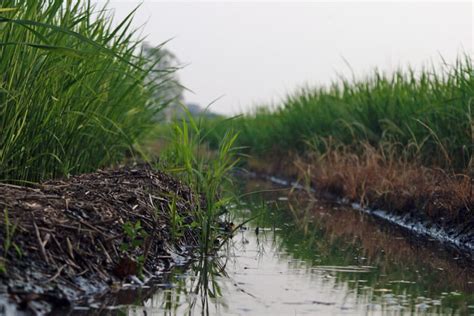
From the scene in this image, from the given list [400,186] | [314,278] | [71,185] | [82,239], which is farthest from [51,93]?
[400,186]

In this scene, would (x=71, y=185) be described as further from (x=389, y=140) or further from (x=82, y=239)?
(x=389, y=140)

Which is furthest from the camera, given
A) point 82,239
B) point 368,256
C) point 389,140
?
point 389,140

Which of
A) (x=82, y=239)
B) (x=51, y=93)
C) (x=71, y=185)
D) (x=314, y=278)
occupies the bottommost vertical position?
(x=314, y=278)

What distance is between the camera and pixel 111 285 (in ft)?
12.5

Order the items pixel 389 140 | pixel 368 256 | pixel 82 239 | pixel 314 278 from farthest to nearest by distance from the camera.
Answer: pixel 389 140 → pixel 368 256 → pixel 314 278 → pixel 82 239

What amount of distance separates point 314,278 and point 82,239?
4.14ft

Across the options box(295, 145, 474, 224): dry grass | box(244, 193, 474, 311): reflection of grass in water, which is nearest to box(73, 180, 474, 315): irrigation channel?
box(244, 193, 474, 311): reflection of grass in water

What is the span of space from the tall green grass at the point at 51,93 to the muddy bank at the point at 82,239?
340mm

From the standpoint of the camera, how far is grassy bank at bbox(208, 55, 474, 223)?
6.86 metres

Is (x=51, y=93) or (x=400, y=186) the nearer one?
(x=51, y=93)

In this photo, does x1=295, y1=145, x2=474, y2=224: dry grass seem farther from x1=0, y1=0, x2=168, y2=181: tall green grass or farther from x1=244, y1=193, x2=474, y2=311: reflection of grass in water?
x1=0, y1=0, x2=168, y2=181: tall green grass

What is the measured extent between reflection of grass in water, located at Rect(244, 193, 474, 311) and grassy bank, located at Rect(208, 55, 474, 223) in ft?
1.89

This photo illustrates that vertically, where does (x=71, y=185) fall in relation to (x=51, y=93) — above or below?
below

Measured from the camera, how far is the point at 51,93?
5.24 metres
